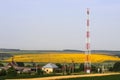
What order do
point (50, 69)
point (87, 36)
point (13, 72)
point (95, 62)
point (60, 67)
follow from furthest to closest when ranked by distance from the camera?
point (95, 62) → point (60, 67) → point (50, 69) → point (87, 36) → point (13, 72)

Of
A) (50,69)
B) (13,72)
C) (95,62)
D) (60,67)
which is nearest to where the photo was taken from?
(13,72)

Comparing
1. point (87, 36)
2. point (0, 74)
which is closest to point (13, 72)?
point (0, 74)

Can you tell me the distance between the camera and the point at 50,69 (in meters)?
53.4

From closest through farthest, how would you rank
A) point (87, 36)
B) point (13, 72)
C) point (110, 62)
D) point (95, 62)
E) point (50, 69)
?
point (13, 72), point (87, 36), point (50, 69), point (95, 62), point (110, 62)

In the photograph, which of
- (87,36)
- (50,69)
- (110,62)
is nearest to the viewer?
(87,36)

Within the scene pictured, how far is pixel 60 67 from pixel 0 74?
1767 centimetres

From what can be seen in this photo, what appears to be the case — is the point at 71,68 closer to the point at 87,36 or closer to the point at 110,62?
the point at 87,36

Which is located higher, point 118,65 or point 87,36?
point 87,36

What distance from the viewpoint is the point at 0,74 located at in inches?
1608

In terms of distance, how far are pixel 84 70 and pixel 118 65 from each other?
8399mm

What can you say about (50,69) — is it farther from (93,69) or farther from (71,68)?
(93,69)

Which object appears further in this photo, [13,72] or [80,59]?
[80,59]

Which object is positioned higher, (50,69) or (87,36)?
(87,36)

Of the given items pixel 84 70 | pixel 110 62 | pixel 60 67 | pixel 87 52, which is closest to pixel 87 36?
pixel 87 52
